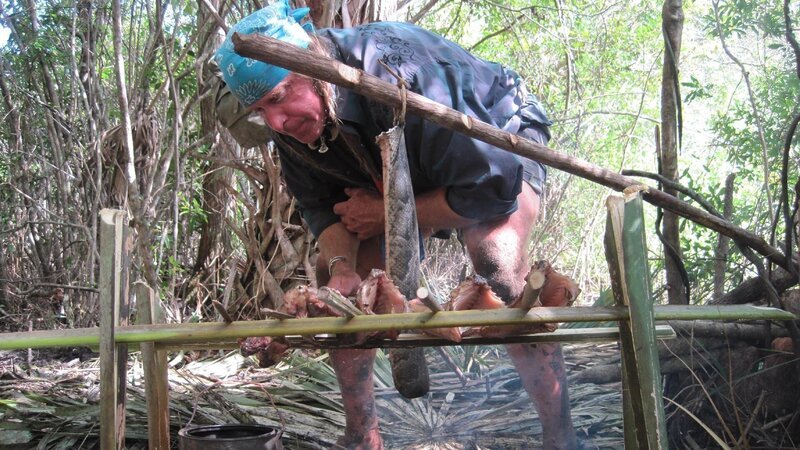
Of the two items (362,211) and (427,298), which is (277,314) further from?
(362,211)

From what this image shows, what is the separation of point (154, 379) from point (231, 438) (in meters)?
0.28

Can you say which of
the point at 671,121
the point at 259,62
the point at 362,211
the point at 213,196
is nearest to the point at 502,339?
the point at 362,211

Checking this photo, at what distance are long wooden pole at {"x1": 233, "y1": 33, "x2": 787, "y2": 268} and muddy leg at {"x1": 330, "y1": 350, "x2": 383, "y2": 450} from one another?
1.02m

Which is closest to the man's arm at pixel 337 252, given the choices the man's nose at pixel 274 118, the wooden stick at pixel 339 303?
the man's nose at pixel 274 118

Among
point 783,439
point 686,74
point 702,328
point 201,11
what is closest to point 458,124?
point 702,328

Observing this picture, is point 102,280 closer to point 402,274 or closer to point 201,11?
point 402,274

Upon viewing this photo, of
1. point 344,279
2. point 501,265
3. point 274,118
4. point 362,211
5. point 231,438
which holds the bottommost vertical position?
point 231,438

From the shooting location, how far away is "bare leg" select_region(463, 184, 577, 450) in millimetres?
2428

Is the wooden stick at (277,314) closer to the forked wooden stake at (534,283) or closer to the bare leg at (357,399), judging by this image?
the forked wooden stake at (534,283)

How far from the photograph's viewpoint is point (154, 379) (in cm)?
220

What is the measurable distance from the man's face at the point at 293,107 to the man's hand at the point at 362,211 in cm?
45

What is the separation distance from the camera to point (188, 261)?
591 centimetres

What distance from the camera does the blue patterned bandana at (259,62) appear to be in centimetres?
219

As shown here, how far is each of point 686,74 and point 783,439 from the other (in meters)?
10.5
